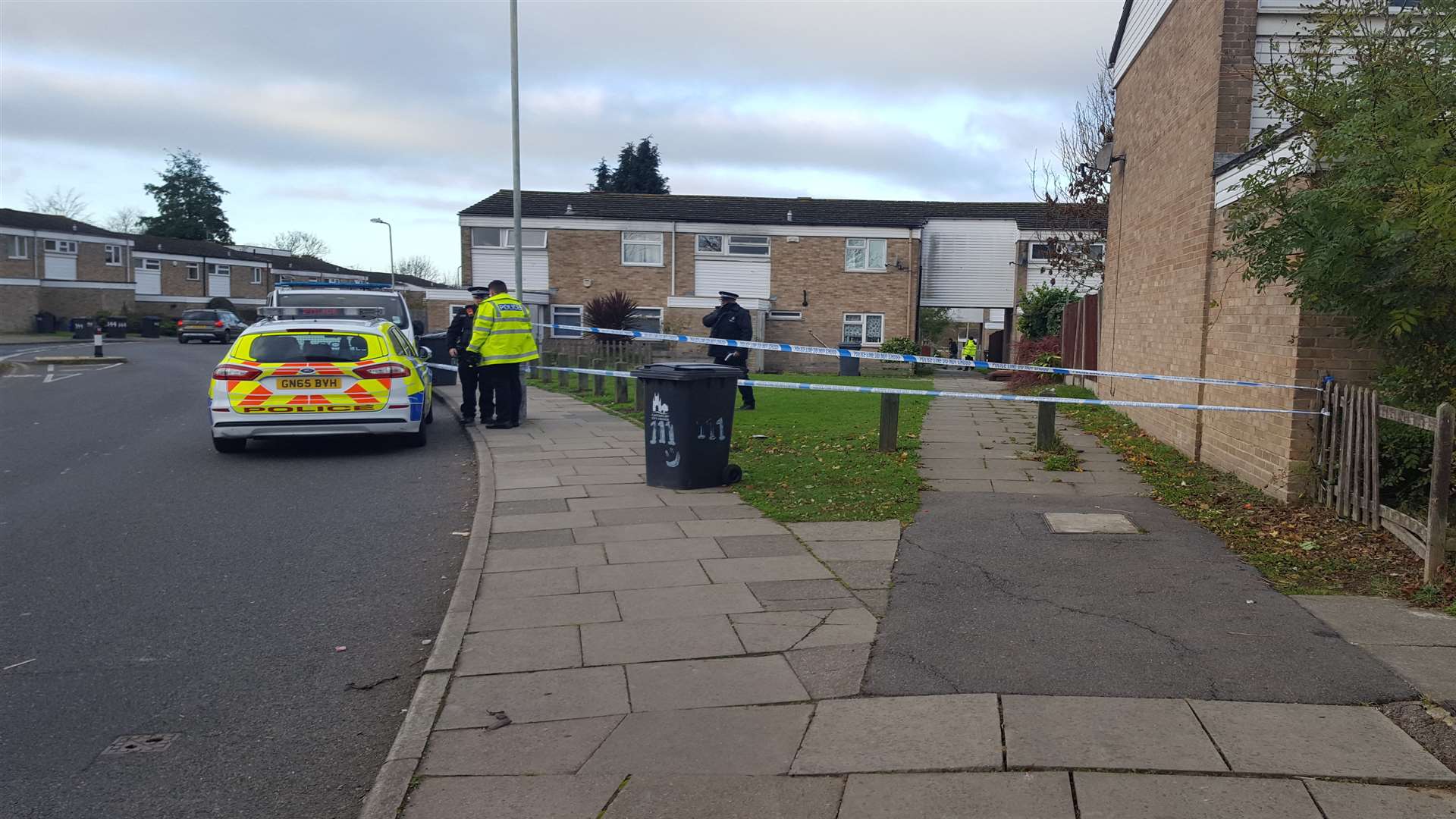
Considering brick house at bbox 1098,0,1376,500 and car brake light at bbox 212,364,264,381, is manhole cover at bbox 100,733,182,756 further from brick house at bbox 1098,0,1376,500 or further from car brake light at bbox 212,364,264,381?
car brake light at bbox 212,364,264,381

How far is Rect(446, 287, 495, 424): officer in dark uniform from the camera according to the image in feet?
43.0

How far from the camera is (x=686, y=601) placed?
5.31m

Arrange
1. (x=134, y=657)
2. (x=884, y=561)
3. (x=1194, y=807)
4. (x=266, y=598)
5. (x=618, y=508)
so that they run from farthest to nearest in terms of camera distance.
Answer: (x=618, y=508) → (x=884, y=561) → (x=266, y=598) → (x=134, y=657) → (x=1194, y=807)

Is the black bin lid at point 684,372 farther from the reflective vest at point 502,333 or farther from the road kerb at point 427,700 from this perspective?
the reflective vest at point 502,333

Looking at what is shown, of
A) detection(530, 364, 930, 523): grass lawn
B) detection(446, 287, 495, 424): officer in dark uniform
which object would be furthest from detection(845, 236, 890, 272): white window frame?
detection(446, 287, 495, 424): officer in dark uniform

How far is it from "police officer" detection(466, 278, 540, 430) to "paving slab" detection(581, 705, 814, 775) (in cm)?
847

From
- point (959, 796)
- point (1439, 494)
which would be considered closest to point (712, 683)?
point (959, 796)

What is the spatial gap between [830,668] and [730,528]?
2656 mm

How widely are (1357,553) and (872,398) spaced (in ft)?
40.0

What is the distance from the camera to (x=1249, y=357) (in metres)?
8.11

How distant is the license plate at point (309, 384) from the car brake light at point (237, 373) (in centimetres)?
22

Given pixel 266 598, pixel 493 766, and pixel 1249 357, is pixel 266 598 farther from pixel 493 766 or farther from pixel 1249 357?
pixel 1249 357

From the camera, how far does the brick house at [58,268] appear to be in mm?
53469

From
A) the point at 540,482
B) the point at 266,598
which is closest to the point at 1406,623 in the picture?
the point at 266,598
